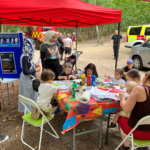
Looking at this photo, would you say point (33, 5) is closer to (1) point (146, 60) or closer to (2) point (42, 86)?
(2) point (42, 86)

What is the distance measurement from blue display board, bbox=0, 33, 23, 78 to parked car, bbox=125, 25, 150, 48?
961 centimetres

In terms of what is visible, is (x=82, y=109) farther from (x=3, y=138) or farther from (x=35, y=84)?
(x=3, y=138)

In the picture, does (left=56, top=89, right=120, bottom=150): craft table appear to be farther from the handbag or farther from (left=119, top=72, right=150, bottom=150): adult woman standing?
the handbag

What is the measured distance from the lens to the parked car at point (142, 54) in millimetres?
6836

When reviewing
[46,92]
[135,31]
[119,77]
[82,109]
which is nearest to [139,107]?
[82,109]

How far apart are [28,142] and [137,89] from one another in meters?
2.06

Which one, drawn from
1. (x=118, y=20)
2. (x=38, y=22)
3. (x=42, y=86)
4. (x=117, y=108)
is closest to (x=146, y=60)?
(x=118, y=20)

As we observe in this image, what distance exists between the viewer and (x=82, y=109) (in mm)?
2016

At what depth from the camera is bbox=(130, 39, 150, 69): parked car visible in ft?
22.4

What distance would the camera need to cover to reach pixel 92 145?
2572 mm

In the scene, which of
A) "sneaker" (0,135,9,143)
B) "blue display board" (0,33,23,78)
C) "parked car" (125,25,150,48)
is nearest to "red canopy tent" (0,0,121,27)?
"blue display board" (0,33,23,78)

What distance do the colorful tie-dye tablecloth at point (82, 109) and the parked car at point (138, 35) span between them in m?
9.84

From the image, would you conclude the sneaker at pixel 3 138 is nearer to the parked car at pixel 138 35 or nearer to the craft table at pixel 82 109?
the craft table at pixel 82 109

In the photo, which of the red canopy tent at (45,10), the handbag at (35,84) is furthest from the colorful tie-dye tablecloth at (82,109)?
the red canopy tent at (45,10)
